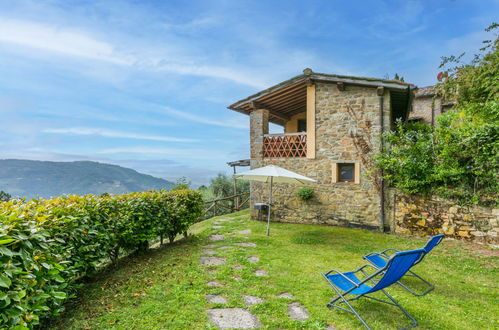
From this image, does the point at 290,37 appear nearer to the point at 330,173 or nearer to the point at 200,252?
the point at 330,173

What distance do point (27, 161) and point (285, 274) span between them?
4724 cm

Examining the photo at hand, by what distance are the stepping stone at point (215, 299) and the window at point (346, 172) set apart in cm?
665

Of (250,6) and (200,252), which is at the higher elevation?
(250,6)

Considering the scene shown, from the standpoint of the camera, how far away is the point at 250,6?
29.6ft

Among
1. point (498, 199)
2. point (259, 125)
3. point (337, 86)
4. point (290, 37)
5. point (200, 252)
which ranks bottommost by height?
point (200, 252)

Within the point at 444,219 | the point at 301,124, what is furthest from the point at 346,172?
the point at 301,124

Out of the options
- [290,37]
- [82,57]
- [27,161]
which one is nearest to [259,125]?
[290,37]

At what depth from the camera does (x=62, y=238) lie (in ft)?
10.9

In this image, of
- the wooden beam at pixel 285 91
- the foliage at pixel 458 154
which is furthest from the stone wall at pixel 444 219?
the wooden beam at pixel 285 91

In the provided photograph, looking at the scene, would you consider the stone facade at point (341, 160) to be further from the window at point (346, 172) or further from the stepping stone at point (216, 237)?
the stepping stone at point (216, 237)

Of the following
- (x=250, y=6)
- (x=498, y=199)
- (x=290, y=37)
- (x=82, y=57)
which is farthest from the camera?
(x=290, y=37)

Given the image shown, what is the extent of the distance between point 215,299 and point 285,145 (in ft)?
24.0

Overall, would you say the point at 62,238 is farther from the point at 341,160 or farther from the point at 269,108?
the point at 269,108

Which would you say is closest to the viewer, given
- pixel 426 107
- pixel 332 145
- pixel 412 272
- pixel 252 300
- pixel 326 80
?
pixel 252 300
